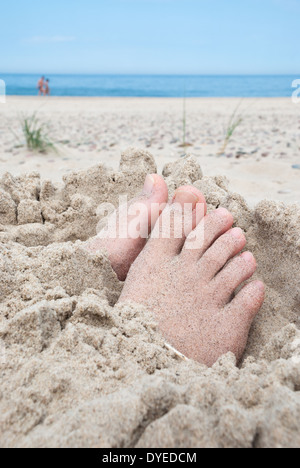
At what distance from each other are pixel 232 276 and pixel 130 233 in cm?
51

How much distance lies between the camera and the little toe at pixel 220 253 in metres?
1.63

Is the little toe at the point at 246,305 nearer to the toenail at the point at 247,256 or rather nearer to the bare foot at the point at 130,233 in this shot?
the toenail at the point at 247,256

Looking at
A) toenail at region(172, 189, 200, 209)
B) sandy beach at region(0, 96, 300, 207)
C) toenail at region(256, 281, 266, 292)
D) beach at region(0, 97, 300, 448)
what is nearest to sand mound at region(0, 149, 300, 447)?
beach at region(0, 97, 300, 448)

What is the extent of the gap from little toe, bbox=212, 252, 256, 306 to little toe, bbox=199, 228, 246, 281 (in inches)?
1.1

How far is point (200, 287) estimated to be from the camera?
5.25 feet

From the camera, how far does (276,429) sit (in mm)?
781

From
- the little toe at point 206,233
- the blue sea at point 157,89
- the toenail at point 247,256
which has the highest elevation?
the blue sea at point 157,89

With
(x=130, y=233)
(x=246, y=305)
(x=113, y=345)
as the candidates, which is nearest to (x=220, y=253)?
(x=246, y=305)

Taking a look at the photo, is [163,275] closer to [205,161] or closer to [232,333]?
[232,333]

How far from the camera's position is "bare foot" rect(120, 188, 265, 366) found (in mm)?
1482

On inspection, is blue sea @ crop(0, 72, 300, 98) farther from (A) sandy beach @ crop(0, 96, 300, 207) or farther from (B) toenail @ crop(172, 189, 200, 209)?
(B) toenail @ crop(172, 189, 200, 209)

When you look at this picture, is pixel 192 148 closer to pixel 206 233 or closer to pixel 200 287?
pixel 206 233

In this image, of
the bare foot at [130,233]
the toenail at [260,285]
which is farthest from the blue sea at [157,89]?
the toenail at [260,285]

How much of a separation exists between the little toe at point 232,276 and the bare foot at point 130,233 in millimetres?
417
